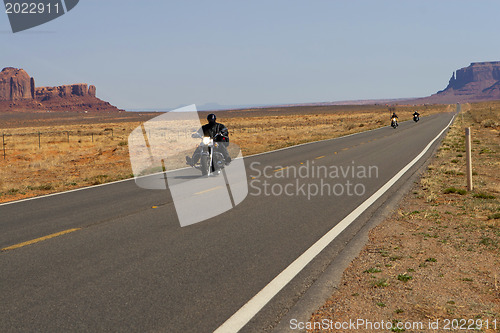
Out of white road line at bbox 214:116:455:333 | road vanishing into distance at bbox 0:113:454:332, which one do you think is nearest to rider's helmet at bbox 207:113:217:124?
road vanishing into distance at bbox 0:113:454:332

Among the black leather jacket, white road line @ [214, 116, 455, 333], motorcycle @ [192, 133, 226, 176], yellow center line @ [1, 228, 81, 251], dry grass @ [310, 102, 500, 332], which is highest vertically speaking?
the black leather jacket

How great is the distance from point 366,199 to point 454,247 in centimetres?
412

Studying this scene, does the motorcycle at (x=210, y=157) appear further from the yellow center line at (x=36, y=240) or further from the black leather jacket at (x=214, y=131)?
the yellow center line at (x=36, y=240)

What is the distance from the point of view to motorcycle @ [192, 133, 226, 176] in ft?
48.4

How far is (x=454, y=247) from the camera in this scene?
6816mm

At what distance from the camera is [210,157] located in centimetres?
1489

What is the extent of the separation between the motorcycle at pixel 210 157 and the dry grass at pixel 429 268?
6.51 meters

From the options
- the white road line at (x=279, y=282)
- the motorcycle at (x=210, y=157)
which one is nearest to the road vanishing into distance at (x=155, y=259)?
the white road line at (x=279, y=282)

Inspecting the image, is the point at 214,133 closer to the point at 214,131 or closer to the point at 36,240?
the point at 214,131

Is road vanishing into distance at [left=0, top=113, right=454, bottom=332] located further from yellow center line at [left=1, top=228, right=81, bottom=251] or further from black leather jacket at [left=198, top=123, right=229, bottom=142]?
→ black leather jacket at [left=198, top=123, right=229, bottom=142]

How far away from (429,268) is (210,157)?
32.2 feet

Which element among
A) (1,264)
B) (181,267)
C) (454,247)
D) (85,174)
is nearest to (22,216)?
(1,264)

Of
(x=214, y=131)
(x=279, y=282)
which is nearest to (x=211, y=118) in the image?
(x=214, y=131)

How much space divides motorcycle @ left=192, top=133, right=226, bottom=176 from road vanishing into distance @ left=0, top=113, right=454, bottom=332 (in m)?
3.27
